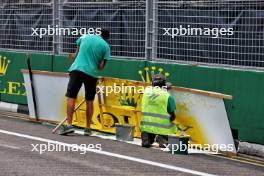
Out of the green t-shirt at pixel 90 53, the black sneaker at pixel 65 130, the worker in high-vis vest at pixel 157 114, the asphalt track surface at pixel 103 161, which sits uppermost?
the green t-shirt at pixel 90 53

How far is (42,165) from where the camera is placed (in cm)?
803

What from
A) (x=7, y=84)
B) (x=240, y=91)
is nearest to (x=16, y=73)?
(x=7, y=84)

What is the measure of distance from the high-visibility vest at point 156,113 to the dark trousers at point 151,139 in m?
0.06

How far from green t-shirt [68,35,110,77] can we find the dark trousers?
151 centimetres

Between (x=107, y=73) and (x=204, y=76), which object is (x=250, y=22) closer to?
(x=204, y=76)

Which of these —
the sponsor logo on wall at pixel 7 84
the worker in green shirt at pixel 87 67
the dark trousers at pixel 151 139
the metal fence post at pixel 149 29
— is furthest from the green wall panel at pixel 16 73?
the dark trousers at pixel 151 139

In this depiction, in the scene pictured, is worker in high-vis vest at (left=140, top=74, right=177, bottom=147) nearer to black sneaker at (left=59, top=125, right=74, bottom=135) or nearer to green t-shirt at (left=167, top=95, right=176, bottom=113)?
green t-shirt at (left=167, top=95, right=176, bottom=113)

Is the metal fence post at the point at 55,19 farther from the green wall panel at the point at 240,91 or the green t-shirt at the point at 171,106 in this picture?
the green t-shirt at the point at 171,106

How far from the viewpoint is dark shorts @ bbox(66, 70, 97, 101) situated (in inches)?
416

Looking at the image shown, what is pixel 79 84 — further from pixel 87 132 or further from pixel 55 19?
pixel 55 19

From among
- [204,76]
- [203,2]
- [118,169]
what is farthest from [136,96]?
[118,169]

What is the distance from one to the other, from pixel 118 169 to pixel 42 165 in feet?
3.03

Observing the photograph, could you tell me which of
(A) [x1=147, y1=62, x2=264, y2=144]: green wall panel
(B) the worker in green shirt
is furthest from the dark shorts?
(A) [x1=147, y1=62, x2=264, y2=144]: green wall panel

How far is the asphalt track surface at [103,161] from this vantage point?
7816 millimetres
